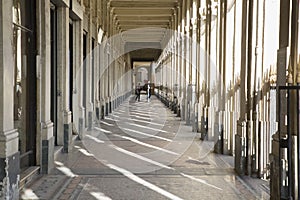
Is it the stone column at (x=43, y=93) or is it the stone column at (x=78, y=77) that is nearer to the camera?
the stone column at (x=43, y=93)

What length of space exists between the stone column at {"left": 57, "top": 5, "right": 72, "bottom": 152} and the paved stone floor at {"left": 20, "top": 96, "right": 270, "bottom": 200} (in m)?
0.39

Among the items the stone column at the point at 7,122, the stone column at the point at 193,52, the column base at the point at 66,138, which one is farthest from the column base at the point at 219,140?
the stone column at the point at 193,52

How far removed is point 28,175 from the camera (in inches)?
223

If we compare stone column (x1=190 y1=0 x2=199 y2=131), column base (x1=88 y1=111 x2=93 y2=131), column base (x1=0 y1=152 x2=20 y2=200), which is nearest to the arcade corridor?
column base (x1=0 y1=152 x2=20 y2=200)

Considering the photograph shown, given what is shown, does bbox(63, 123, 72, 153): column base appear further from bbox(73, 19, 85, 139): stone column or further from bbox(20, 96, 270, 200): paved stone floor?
bbox(73, 19, 85, 139): stone column

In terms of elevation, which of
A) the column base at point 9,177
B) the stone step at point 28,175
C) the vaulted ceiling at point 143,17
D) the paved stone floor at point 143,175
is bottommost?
the paved stone floor at point 143,175

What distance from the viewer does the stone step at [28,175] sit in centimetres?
540

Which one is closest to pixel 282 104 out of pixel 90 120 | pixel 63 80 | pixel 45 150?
pixel 45 150

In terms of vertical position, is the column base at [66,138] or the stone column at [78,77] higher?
the stone column at [78,77]

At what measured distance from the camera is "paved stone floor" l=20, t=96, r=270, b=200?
523 cm

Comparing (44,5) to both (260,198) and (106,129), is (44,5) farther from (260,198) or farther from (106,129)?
(106,129)

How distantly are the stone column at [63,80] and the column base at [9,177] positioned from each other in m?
3.36

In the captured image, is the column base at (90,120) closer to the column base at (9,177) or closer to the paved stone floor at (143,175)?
the paved stone floor at (143,175)

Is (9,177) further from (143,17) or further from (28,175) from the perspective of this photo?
(143,17)
